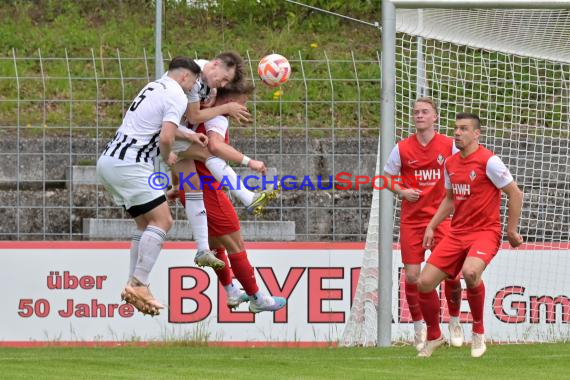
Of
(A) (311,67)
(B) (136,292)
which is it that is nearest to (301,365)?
(B) (136,292)

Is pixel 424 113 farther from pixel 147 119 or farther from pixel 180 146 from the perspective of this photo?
pixel 147 119

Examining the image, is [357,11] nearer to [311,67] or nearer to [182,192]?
[311,67]

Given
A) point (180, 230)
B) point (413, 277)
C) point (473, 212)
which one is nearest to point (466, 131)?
point (473, 212)

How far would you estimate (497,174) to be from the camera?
10.5 m

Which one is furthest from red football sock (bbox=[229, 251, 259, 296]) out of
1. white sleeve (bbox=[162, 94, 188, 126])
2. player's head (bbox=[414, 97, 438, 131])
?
player's head (bbox=[414, 97, 438, 131])

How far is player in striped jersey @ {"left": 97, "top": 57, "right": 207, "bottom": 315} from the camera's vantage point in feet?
31.9

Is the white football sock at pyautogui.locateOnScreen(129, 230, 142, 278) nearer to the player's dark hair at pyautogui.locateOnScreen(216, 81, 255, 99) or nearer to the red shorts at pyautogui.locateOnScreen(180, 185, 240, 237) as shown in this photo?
the red shorts at pyautogui.locateOnScreen(180, 185, 240, 237)

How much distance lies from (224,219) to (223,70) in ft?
4.24

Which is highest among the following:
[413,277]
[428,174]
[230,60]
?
[230,60]

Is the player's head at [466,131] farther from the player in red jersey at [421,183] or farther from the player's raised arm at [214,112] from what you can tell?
the player's raised arm at [214,112]

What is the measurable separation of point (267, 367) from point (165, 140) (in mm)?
1937

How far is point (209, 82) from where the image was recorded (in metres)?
10.4

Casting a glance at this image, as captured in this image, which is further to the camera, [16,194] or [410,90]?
[16,194]

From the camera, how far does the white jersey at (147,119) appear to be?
973 centimetres
